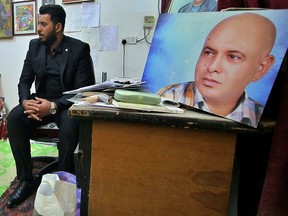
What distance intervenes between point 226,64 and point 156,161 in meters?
0.29

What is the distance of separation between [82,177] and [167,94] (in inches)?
12.4

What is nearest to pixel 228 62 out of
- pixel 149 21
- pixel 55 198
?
pixel 55 198

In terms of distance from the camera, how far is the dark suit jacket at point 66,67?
147 centimetres

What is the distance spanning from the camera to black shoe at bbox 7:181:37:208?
4.00 ft

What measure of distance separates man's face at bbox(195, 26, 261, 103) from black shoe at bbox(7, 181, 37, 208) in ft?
3.87

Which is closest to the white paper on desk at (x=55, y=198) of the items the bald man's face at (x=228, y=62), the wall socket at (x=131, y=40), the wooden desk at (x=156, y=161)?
the wooden desk at (x=156, y=161)

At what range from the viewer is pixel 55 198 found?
82 cm

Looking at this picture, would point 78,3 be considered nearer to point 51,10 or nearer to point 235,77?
point 51,10

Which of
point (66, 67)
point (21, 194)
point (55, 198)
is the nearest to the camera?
point (55, 198)

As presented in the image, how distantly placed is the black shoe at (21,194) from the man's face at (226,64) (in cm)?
118

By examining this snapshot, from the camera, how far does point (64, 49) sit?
59.6 inches

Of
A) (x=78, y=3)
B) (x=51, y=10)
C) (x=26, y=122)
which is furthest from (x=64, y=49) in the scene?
(x=78, y=3)

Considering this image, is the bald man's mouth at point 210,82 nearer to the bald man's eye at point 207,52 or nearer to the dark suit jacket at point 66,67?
the bald man's eye at point 207,52

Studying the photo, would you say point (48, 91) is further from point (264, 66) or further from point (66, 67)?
point (264, 66)
